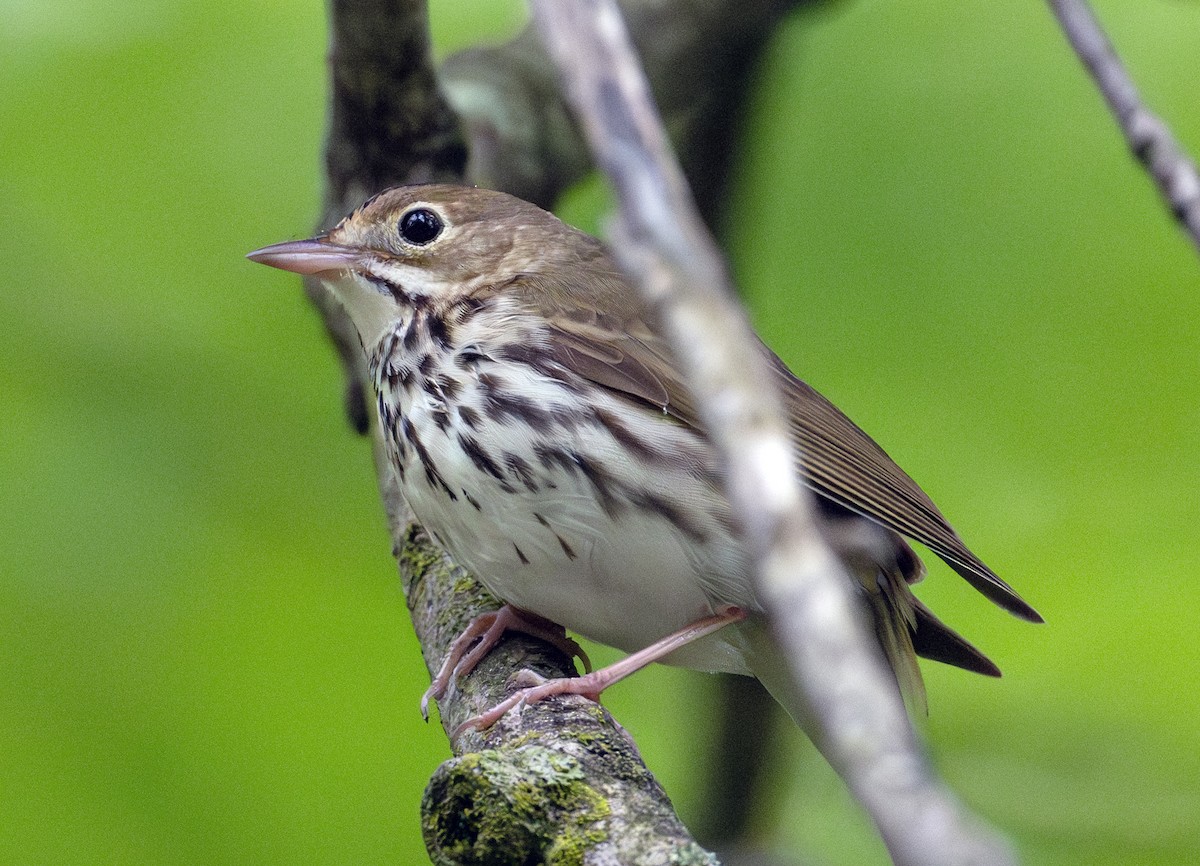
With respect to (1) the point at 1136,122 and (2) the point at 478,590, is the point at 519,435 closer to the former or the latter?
(2) the point at 478,590

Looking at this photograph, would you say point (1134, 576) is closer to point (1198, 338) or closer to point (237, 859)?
point (1198, 338)

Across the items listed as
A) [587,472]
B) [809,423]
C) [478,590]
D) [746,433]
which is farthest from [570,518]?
[746,433]

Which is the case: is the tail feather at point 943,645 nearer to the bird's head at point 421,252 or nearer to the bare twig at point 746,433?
the bird's head at point 421,252

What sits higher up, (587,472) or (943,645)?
(587,472)

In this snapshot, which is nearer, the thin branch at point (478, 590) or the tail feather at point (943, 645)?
the thin branch at point (478, 590)

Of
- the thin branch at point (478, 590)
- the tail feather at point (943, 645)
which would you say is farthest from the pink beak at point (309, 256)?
the tail feather at point (943, 645)

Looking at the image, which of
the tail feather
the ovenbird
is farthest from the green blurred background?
the ovenbird

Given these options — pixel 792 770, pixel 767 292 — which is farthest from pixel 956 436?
pixel 792 770
